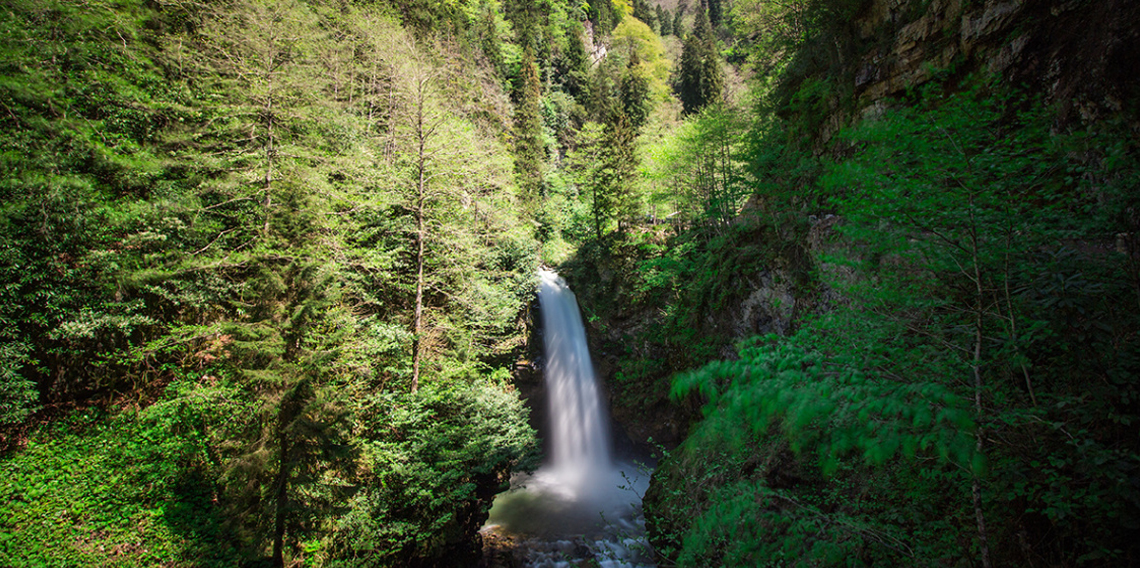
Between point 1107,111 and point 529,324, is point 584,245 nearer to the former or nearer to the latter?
point 529,324

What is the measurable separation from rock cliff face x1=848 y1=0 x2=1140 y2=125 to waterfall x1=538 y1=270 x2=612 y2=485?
43.7ft

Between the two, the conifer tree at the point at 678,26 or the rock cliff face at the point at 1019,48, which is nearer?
the rock cliff face at the point at 1019,48

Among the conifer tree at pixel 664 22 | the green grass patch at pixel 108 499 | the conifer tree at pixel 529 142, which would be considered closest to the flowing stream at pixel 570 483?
the conifer tree at pixel 529 142

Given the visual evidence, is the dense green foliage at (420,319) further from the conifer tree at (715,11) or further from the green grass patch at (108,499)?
the conifer tree at (715,11)

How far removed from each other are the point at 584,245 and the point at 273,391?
556 inches

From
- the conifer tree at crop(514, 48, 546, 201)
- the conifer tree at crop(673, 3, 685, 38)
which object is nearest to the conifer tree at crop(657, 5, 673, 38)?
the conifer tree at crop(673, 3, 685, 38)

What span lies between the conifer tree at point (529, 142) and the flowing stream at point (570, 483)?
6273mm

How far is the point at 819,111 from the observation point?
332 inches

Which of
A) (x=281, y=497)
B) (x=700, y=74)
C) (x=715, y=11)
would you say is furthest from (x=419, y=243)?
(x=715, y=11)

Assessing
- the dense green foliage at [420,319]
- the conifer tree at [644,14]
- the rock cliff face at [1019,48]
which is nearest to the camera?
the dense green foliage at [420,319]

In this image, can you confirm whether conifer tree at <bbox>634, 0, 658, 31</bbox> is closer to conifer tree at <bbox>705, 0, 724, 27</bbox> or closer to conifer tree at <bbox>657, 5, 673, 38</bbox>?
conifer tree at <bbox>657, 5, 673, 38</bbox>

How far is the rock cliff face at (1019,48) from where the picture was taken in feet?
10.9

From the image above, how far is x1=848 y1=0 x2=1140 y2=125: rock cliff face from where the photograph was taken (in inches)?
131

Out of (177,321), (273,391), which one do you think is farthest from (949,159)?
(177,321)
